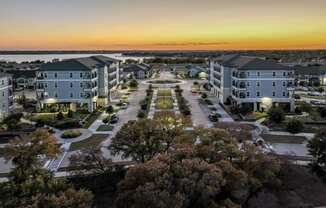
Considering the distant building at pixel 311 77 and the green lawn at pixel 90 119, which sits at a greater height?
the distant building at pixel 311 77

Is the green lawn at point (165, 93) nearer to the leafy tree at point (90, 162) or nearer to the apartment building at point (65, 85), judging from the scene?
the apartment building at point (65, 85)

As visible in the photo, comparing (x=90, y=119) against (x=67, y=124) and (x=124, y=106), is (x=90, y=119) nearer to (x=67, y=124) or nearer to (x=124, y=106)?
(x=67, y=124)

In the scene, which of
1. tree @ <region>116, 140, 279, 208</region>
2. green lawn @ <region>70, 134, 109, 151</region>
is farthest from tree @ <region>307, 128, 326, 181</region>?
green lawn @ <region>70, 134, 109, 151</region>

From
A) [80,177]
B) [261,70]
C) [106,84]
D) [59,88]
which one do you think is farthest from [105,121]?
[261,70]

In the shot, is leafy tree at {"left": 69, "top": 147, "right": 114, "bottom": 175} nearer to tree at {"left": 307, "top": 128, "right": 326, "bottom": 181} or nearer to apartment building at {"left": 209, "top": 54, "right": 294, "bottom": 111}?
tree at {"left": 307, "top": 128, "right": 326, "bottom": 181}

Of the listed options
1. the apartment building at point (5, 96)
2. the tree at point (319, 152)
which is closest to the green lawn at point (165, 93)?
the apartment building at point (5, 96)

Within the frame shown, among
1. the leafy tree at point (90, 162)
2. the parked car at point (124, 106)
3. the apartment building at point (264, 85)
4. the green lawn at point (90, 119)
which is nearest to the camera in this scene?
the leafy tree at point (90, 162)
